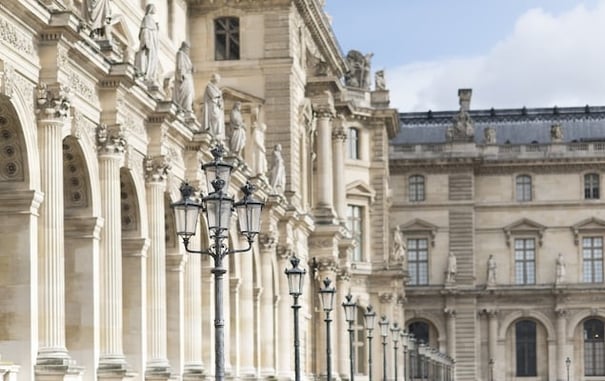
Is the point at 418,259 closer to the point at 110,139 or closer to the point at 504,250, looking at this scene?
the point at 504,250

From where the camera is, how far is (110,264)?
134 feet

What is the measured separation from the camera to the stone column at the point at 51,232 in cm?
3534

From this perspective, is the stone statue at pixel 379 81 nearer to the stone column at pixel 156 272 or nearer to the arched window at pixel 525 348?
the arched window at pixel 525 348

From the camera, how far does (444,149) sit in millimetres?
121625

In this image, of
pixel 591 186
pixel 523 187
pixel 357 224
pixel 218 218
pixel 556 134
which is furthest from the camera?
pixel 556 134

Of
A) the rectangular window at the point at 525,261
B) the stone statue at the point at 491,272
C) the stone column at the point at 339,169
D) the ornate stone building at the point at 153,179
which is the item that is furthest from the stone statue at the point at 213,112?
the rectangular window at the point at 525,261

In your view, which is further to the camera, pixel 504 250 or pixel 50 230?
pixel 504 250

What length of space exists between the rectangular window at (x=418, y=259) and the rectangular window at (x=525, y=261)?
6.92m

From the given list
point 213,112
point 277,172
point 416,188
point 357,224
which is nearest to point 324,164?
point 357,224

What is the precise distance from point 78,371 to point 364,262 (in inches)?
2374

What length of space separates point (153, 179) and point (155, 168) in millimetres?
296

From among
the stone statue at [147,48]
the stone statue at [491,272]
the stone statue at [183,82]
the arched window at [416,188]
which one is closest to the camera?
the stone statue at [147,48]

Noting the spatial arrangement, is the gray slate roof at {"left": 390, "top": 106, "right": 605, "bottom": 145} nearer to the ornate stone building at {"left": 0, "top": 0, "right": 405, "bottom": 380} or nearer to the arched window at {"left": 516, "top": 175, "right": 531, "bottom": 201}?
the arched window at {"left": 516, "top": 175, "right": 531, "bottom": 201}

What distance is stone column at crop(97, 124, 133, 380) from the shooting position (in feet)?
133
